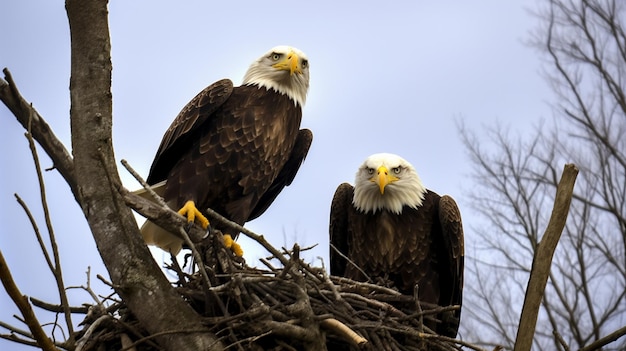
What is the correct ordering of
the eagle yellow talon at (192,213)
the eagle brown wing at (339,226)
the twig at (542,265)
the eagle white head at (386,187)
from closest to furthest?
the twig at (542,265), the eagle yellow talon at (192,213), the eagle white head at (386,187), the eagle brown wing at (339,226)

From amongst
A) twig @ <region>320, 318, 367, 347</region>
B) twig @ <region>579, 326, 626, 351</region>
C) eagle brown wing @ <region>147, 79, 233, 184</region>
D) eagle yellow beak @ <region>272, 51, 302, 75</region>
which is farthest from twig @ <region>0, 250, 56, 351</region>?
eagle yellow beak @ <region>272, 51, 302, 75</region>

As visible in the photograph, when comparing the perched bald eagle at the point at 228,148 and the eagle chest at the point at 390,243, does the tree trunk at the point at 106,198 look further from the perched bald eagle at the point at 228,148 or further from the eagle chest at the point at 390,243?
the eagle chest at the point at 390,243

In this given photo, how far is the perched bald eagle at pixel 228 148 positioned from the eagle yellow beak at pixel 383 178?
63 cm

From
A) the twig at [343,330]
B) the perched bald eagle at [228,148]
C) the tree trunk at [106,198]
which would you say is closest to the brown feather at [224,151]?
the perched bald eagle at [228,148]

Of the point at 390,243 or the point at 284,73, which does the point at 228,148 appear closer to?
the point at 284,73

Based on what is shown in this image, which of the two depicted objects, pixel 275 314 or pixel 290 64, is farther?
pixel 290 64

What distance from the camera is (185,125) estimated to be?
5598 millimetres

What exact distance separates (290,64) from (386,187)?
1010 mm

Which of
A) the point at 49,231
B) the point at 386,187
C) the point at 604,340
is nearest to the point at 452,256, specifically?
the point at 386,187

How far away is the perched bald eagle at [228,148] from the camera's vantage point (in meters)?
5.54

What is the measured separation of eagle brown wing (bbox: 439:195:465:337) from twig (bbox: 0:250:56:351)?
2893mm

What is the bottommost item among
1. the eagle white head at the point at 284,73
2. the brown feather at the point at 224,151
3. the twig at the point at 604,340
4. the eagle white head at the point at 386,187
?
the twig at the point at 604,340

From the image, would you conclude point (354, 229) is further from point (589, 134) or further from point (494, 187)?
point (589, 134)

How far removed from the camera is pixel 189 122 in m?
5.59
